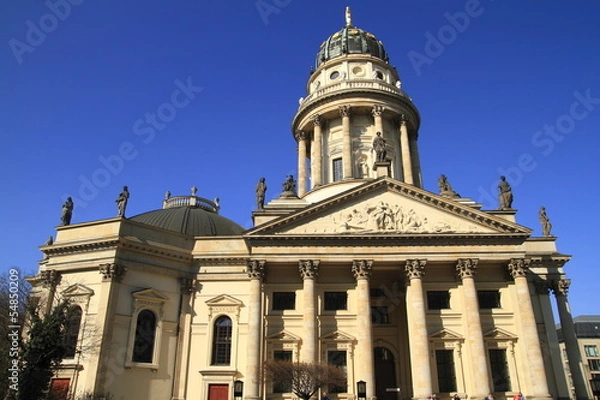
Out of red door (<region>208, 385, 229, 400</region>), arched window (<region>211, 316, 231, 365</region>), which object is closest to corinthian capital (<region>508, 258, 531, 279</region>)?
arched window (<region>211, 316, 231, 365</region>)

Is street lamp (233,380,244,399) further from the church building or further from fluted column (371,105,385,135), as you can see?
fluted column (371,105,385,135)

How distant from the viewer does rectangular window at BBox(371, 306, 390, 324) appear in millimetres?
29734

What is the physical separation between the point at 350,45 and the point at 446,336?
2979 centimetres

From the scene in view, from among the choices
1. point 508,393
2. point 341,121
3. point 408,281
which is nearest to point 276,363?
point 408,281

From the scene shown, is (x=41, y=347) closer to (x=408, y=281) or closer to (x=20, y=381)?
(x=20, y=381)

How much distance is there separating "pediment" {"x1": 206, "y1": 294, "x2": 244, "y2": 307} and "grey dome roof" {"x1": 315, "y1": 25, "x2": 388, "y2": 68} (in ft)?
88.9

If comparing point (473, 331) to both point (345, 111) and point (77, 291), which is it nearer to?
point (345, 111)

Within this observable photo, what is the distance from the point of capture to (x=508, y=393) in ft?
85.5

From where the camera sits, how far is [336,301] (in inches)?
1141

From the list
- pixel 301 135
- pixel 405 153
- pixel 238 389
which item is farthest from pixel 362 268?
pixel 301 135

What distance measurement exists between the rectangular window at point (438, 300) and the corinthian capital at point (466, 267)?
202cm

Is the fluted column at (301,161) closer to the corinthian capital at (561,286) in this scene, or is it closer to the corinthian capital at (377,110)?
the corinthian capital at (377,110)

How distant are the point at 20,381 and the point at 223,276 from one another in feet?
43.3

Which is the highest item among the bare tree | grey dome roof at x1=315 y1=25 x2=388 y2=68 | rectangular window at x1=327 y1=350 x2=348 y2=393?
grey dome roof at x1=315 y1=25 x2=388 y2=68
